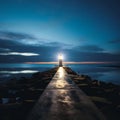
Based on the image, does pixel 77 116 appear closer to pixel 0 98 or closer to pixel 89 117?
pixel 89 117

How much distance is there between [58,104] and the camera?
17.8 feet

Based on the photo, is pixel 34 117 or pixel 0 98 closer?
pixel 34 117

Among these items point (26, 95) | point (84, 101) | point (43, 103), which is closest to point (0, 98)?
point (26, 95)

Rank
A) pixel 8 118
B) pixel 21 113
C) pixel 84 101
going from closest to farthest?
pixel 8 118, pixel 21 113, pixel 84 101

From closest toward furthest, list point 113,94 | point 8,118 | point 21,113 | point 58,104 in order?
point 8,118, point 21,113, point 58,104, point 113,94

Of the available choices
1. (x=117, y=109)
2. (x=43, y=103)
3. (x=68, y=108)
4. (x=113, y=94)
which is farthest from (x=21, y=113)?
(x=113, y=94)

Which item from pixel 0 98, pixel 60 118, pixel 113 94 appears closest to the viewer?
pixel 60 118

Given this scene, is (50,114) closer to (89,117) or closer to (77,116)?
(77,116)

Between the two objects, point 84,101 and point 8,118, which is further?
point 84,101

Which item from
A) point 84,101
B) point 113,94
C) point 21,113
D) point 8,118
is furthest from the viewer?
point 113,94

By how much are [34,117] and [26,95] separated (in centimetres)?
366

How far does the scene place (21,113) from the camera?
4953 millimetres

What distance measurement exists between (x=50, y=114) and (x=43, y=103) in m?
1.10

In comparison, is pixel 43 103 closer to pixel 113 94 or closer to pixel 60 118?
pixel 60 118
